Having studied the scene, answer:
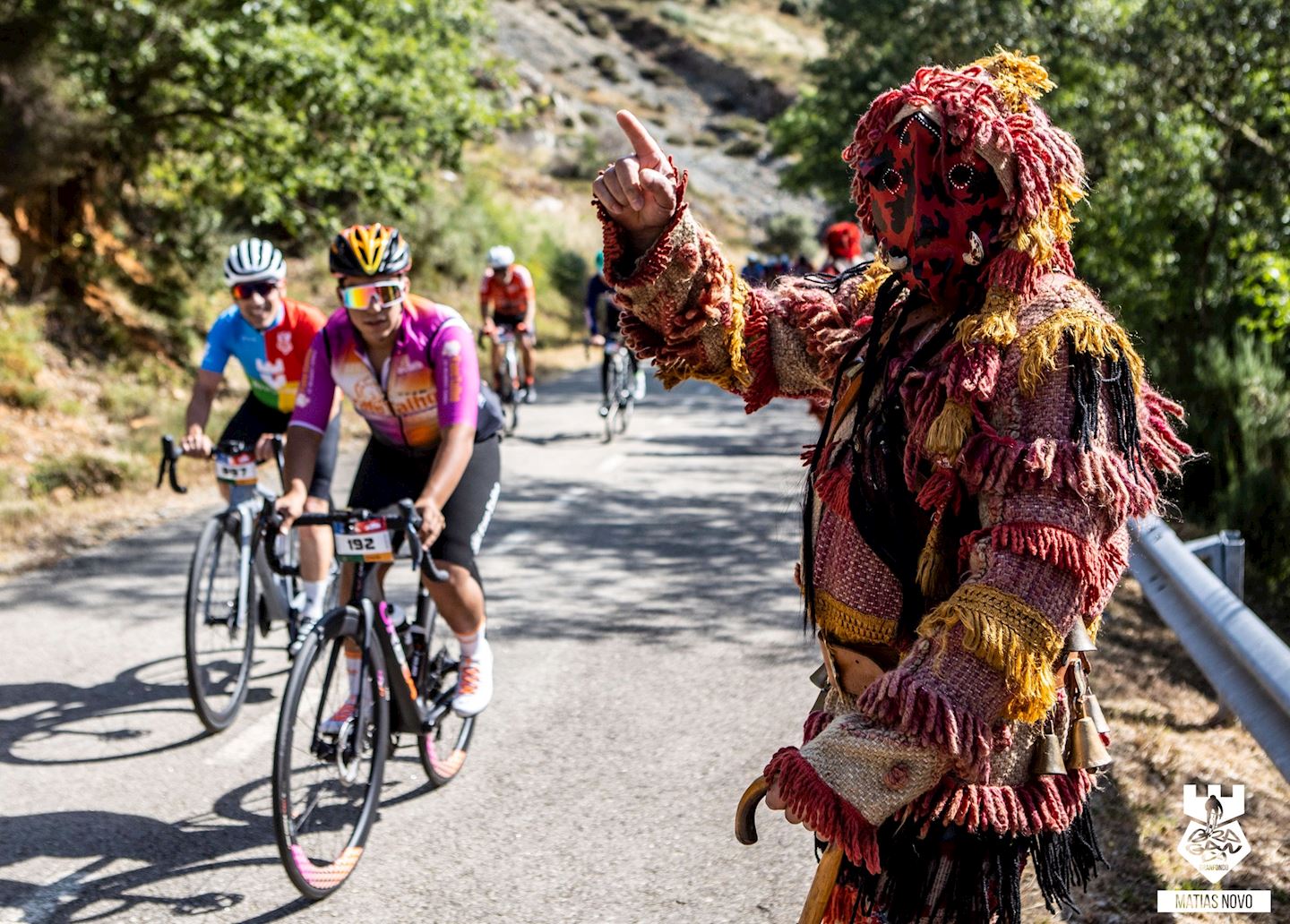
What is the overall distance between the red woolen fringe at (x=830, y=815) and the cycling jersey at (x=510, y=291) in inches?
550

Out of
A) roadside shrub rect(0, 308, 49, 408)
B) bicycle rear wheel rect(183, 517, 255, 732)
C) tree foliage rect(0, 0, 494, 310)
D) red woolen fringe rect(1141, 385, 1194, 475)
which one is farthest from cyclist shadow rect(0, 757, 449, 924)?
tree foliage rect(0, 0, 494, 310)

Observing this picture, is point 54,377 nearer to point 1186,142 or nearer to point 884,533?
point 1186,142

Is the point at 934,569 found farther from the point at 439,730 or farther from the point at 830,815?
the point at 439,730

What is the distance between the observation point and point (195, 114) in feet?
49.9

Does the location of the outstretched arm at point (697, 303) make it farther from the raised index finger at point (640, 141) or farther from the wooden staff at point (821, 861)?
the wooden staff at point (821, 861)

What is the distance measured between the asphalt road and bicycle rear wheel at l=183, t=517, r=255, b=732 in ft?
0.50

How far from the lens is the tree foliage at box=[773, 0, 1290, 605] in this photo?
27.9 feet

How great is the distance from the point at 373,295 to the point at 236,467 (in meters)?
1.81

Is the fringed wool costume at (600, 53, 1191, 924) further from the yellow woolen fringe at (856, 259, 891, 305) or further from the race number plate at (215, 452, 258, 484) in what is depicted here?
the race number plate at (215, 452, 258, 484)

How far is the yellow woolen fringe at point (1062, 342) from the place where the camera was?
6.48 ft

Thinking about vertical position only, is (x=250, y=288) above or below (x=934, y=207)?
below

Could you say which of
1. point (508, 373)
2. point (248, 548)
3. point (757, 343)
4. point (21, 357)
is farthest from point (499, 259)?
point (757, 343)

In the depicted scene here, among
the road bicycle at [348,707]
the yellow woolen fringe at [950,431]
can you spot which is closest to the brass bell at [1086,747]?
the yellow woolen fringe at [950,431]

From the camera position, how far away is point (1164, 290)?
1102 centimetres
